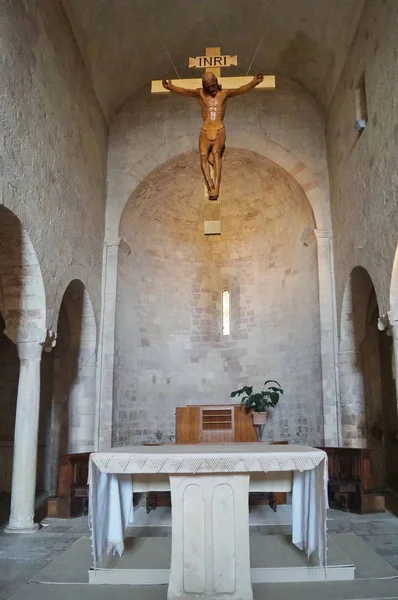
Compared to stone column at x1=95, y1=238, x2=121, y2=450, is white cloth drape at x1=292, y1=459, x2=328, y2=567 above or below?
below

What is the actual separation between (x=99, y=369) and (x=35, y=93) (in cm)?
524

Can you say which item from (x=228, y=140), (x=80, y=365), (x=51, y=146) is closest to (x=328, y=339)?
(x=228, y=140)

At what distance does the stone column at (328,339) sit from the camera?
10.2 m

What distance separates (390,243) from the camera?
7469 millimetres

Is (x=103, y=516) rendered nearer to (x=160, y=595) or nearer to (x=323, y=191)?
(x=160, y=595)

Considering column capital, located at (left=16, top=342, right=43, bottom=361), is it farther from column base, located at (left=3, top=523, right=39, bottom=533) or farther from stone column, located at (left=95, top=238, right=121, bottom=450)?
stone column, located at (left=95, top=238, right=121, bottom=450)

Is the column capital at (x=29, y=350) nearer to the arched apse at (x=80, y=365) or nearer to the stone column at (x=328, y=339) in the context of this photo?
the arched apse at (x=80, y=365)

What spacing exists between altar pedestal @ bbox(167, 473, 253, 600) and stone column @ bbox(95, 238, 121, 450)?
6414 millimetres

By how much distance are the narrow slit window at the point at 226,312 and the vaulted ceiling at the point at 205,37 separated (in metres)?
4.92

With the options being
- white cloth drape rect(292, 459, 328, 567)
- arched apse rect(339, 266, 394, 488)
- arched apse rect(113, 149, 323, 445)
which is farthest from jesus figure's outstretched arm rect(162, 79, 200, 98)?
white cloth drape rect(292, 459, 328, 567)

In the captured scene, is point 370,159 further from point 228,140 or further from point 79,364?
point 79,364

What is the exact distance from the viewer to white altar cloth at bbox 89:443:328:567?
161 inches

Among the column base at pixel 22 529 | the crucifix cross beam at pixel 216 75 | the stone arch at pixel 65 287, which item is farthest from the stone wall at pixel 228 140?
the column base at pixel 22 529

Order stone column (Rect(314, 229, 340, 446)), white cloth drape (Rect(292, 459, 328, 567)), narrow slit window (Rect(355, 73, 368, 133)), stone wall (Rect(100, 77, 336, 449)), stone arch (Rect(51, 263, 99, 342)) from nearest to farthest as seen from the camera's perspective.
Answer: white cloth drape (Rect(292, 459, 328, 567)) < stone arch (Rect(51, 263, 99, 342)) < narrow slit window (Rect(355, 73, 368, 133)) < stone column (Rect(314, 229, 340, 446)) < stone wall (Rect(100, 77, 336, 449))
